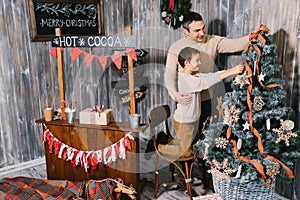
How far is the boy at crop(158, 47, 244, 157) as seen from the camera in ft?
7.75

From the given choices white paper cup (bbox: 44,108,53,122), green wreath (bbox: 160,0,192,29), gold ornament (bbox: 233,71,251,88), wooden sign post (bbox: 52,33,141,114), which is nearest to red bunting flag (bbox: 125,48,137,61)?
wooden sign post (bbox: 52,33,141,114)

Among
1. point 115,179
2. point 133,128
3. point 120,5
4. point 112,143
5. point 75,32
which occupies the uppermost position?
point 120,5

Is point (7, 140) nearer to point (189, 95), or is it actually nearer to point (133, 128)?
point (133, 128)

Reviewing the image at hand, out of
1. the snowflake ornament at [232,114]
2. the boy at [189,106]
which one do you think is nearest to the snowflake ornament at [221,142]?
the snowflake ornament at [232,114]

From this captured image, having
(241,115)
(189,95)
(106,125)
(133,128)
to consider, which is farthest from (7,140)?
(241,115)

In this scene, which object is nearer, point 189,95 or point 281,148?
point 281,148

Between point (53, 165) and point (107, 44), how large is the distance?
47.2 inches

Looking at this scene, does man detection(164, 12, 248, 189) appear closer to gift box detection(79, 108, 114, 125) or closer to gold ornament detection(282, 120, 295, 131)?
gift box detection(79, 108, 114, 125)

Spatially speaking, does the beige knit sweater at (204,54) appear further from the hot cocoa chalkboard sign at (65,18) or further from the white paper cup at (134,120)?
the hot cocoa chalkboard sign at (65,18)

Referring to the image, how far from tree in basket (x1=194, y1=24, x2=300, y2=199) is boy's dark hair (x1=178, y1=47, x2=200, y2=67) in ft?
1.74

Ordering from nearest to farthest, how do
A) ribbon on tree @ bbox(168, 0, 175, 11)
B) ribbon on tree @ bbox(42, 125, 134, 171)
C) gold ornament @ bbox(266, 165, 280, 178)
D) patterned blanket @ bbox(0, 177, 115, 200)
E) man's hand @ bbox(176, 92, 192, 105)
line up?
gold ornament @ bbox(266, 165, 280, 178) < patterned blanket @ bbox(0, 177, 115, 200) < ribbon on tree @ bbox(42, 125, 134, 171) < man's hand @ bbox(176, 92, 192, 105) < ribbon on tree @ bbox(168, 0, 175, 11)

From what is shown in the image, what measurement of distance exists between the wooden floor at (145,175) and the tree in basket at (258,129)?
647 millimetres

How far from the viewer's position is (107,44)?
2.21 m

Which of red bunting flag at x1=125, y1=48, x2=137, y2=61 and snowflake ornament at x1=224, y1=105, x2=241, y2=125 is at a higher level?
red bunting flag at x1=125, y1=48, x2=137, y2=61
